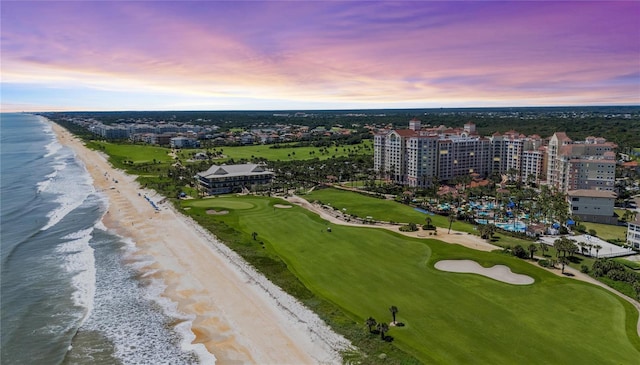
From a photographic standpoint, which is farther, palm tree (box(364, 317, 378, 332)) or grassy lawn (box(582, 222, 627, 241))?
grassy lawn (box(582, 222, 627, 241))

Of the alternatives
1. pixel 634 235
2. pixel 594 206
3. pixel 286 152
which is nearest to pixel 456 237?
pixel 634 235

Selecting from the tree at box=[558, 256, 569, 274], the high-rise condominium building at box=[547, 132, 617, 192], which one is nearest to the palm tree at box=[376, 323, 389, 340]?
the tree at box=[558, 256, 569, 274]

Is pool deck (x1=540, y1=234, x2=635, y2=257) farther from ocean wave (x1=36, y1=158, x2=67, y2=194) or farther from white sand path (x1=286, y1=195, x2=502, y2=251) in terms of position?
ocean wave (x1=36, y1=158, x2=67, y2=194)

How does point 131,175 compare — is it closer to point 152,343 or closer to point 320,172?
point 320,172

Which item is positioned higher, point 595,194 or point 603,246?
point 595,194

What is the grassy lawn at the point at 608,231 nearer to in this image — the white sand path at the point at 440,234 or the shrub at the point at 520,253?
the shrub at the point at 520,253

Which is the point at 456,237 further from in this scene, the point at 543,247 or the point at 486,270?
the point at 486,270
